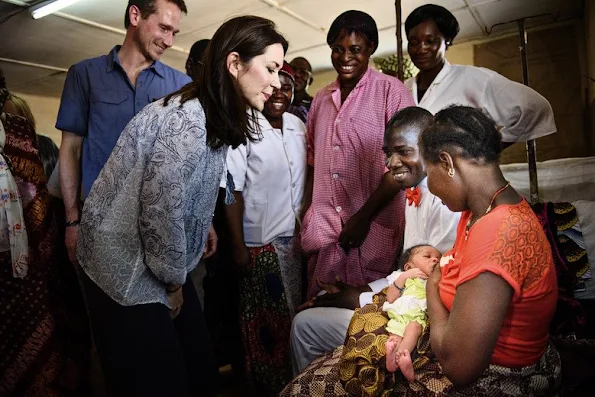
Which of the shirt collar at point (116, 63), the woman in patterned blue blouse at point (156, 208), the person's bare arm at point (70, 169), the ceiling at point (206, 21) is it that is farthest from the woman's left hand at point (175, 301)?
the ceiling at point (206, 21)

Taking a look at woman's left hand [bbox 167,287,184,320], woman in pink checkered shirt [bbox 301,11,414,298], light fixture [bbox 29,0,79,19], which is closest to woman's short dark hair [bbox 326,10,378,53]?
woman in pink checkered shirt [bbox 301,11,414,298]

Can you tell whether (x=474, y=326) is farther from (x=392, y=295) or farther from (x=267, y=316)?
(x=267, y=316)

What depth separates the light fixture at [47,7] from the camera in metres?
4.73

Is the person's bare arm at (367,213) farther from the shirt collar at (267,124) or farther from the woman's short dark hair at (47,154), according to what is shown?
the woman's short dark hair at (47,154)

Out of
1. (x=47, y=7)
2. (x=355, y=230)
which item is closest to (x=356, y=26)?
(x=355, y=230)

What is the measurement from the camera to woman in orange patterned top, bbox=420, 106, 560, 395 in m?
1.20

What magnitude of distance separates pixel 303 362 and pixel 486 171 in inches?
54.1

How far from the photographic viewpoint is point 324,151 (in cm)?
Result: 251

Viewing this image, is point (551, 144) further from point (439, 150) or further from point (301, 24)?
point (439, 150)

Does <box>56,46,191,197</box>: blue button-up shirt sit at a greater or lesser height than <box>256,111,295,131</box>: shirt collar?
greater

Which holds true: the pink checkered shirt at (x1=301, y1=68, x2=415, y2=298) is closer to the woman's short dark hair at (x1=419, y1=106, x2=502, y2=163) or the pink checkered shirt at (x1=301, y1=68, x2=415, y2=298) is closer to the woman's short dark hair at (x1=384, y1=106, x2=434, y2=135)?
the woman's short dark hair at (x1=384, y1=106, x2=434, y2=135)

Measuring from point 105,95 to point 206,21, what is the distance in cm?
373

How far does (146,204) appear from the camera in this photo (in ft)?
4.61

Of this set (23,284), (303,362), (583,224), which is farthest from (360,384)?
(23,284)
